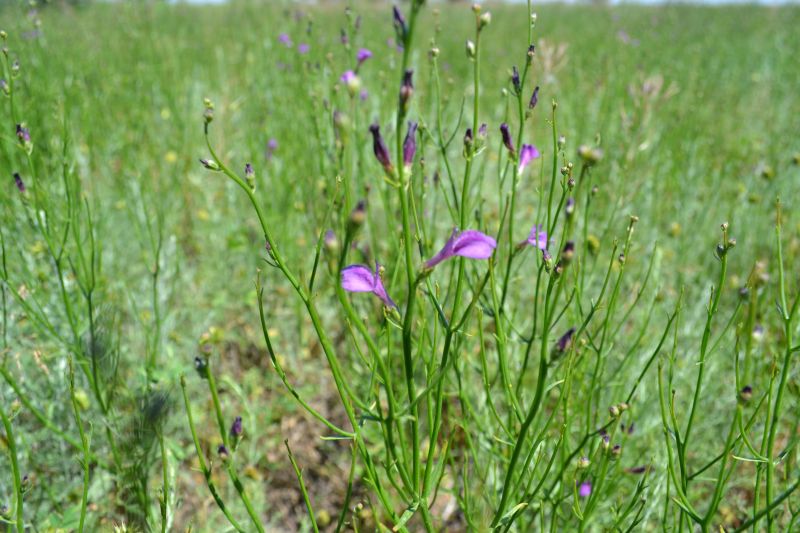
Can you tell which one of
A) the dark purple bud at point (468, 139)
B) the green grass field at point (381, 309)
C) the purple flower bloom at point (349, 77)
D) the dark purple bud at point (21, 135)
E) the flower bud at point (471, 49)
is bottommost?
the green grass field at point (381, 309)

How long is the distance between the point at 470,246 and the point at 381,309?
1.33ft

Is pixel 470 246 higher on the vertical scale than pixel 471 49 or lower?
lower

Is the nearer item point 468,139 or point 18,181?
point 468,139

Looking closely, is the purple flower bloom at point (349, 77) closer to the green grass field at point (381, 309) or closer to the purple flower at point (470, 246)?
the green grass field at point (381, 309)

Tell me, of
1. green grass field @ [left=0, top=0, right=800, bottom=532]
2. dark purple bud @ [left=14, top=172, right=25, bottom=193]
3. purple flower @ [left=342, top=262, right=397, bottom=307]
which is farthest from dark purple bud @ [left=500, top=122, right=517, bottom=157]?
dark purple bud @ [left=14, top=172, right=25, bottom=193]

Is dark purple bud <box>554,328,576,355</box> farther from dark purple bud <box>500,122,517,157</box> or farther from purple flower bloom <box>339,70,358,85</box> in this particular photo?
purple flower bloom <box>339,70,358,85</box>

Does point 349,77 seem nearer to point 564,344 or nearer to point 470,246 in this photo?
point 470,246

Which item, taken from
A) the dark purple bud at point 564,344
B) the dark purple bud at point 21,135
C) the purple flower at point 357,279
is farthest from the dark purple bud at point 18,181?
the dark purple bud at point 564,344

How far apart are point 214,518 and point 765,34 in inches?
364

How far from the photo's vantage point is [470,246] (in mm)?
724

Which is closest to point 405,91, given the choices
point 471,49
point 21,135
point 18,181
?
point 471,49

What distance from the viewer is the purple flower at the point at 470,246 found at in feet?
2.31

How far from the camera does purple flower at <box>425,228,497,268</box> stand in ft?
2.31

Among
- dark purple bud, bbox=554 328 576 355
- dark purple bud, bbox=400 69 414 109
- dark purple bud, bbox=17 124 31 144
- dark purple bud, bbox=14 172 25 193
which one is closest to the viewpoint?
dark purple bud, bbox=400 69 414 109
